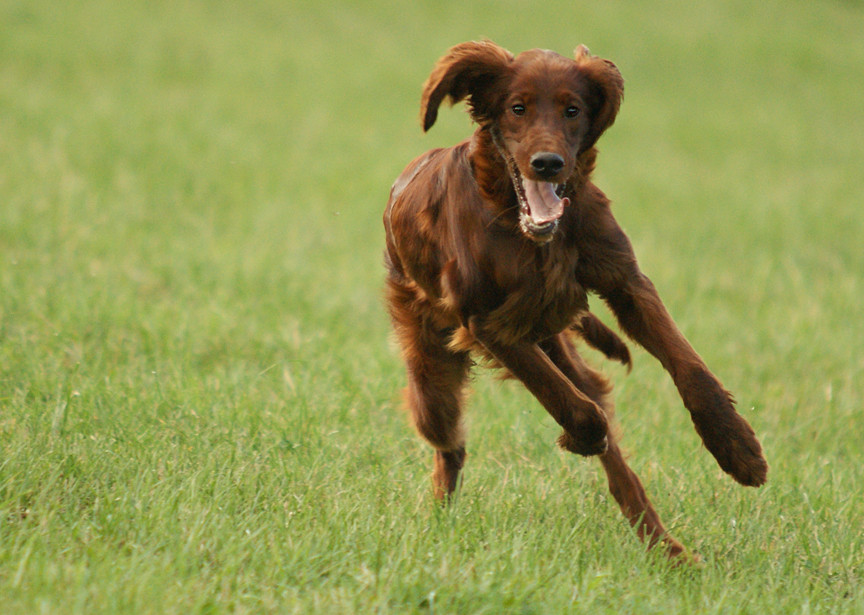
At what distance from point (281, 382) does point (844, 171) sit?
11.2 m

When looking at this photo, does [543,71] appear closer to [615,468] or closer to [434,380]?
[434,380]

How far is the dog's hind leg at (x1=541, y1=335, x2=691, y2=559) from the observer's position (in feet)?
11.4

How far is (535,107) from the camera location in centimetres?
314

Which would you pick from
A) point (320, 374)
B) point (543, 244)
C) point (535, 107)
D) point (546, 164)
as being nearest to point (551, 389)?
point (543, 244)

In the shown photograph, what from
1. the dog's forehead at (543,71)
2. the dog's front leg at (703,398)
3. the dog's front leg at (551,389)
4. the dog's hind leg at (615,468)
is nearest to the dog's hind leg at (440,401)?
the dog's hind leg at (615,468)

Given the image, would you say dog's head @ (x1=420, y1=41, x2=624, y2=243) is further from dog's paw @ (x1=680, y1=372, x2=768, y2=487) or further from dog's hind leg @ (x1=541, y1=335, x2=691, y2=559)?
dog's hind leg @ (x1=541, y1=335, x2=691, y2=559)

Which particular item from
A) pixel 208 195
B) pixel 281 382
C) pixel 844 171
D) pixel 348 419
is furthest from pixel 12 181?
pixel 844 171

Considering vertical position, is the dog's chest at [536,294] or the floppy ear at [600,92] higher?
the floppy ear at [600,92]

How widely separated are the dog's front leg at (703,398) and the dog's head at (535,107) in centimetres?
43

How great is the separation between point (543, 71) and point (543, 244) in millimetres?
535

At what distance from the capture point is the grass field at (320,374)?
120 inches

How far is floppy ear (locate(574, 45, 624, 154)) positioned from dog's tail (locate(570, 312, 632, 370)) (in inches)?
33.6

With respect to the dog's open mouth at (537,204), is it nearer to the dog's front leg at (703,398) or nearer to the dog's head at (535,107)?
the dog's head at (535,107)

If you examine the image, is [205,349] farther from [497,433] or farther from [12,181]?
[12,181]
